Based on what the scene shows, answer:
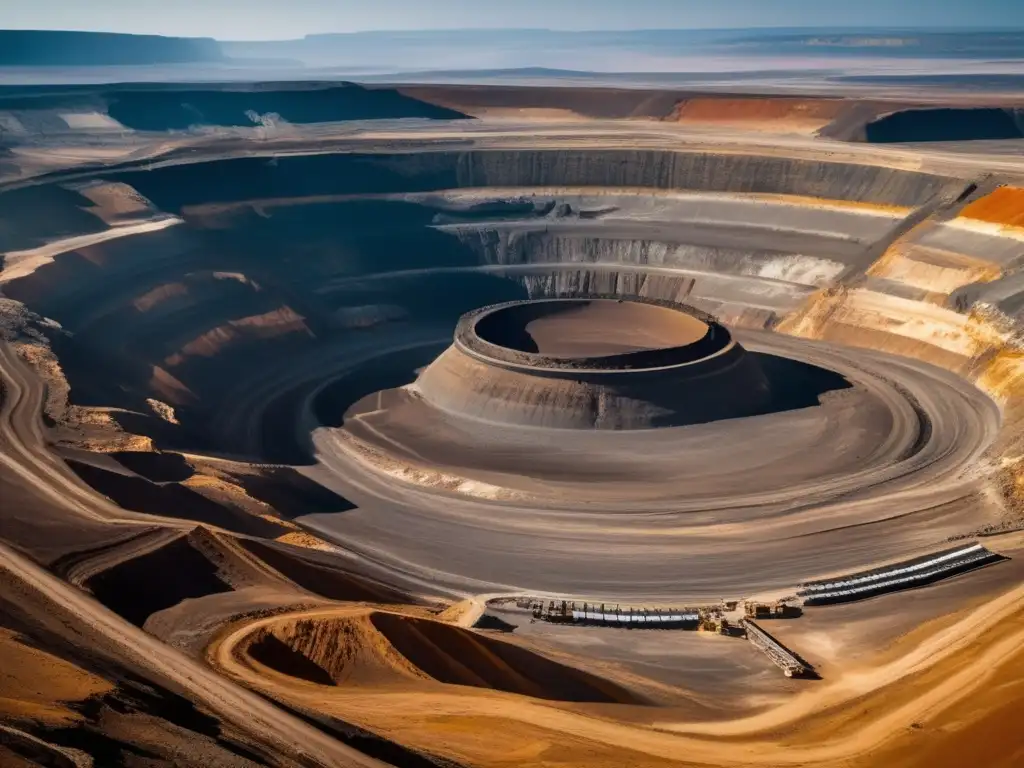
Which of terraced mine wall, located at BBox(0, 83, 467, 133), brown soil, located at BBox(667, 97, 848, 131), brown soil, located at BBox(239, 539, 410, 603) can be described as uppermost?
terraced mine wall, located at BBox(0, 83, 467, 133)

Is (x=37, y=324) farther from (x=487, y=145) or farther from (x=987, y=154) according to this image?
(x=987, y=154)

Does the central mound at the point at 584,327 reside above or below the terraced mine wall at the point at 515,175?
below

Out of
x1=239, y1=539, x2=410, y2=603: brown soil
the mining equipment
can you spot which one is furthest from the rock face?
the mining equipment

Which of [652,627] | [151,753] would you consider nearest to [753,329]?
[652,627]

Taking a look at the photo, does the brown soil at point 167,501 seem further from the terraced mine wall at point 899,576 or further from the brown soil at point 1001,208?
the brown soil at point 1001,208

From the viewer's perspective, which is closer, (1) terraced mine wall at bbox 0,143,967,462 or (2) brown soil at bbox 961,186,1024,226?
(1) terraced mine wall at bbox 0,143,967,462

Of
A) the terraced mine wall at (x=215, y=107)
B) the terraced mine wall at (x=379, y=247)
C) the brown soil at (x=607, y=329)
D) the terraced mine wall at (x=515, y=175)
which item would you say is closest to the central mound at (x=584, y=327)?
the brown soil at (x=607, y=329)

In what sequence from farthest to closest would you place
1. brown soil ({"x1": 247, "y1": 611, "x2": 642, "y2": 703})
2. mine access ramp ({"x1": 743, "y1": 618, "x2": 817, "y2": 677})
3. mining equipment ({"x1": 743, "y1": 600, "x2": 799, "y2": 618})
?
mining equipment ({"x1": 743, "y1": 600, "x2": 799, "y2": 618}), mine access ramp ({"x1": 743, "y1": 618, "x2": 817, "y2": 677}), brown soil ({"x1": 247, "y1": 611, "x2": 642, "y2": 703})

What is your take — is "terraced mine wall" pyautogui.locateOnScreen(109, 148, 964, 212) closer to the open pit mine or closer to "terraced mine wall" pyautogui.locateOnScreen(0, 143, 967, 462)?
Result: "terraced mine wall" pyautogui.locateOnScreen(0, 143, 967, 462)
